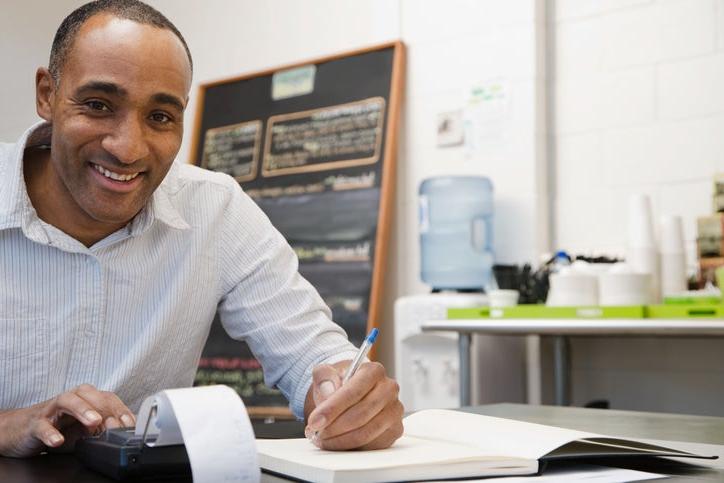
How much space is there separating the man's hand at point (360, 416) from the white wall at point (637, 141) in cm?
220

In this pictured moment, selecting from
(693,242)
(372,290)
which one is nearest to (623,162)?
(693,242)

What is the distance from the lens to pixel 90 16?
133cm

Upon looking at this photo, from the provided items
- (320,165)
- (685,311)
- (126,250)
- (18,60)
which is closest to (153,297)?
(126,250)

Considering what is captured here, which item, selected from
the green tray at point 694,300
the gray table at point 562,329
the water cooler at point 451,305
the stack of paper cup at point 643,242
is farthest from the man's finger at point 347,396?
the water cooler at point 451,305

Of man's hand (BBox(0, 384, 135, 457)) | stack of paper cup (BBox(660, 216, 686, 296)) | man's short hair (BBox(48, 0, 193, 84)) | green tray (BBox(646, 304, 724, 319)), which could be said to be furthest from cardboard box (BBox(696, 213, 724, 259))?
man's hand (BBox(0, 384, 135, 457))

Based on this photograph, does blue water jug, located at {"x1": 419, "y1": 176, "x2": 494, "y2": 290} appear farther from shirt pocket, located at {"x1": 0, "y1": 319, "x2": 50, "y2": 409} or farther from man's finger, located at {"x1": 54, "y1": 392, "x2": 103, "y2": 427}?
man's finger, located at {"x1": 54, "y1": 392, "x2": 103, "y2": 427}

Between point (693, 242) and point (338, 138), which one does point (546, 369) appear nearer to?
point (693, 242)

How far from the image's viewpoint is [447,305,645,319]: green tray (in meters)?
2.57

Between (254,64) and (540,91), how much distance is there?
4.89 feet

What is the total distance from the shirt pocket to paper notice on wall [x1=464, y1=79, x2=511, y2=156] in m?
2.28

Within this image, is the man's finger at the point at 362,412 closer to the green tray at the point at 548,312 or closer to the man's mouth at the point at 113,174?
the man's mouth at the point at 113,174

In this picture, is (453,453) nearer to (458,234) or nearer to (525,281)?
(525,281)

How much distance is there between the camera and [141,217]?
1447 millimetres

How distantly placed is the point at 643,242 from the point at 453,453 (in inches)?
82.7
